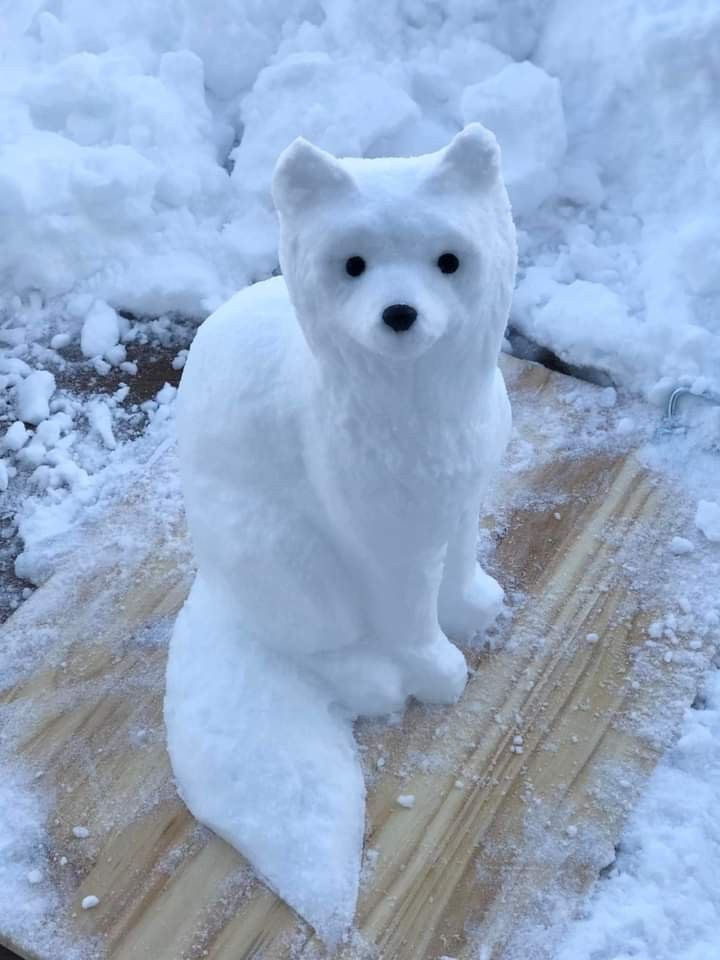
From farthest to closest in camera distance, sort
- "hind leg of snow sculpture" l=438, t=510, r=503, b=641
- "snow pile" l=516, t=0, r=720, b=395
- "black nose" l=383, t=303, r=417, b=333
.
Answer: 1. "snow pile" l=516, t=0, r=720, b=395
2. "hind leg of snow sculpture" l=438, t=510, r=503, b=641
3. "black nose" l=383, t=303, r=417, b=333

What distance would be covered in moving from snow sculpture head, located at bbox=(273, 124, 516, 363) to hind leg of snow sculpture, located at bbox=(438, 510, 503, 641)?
52cm

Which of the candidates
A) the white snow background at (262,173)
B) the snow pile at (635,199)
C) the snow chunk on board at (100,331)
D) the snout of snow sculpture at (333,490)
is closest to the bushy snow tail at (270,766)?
→ the snout of snow sculpture at (333,490)

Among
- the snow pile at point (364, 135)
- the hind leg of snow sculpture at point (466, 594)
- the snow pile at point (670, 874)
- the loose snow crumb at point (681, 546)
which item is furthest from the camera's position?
the snow pile at point (364, 135)

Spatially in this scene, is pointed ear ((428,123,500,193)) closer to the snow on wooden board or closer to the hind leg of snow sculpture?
the hind leg of snow sculpture

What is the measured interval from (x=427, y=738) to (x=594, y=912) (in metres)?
0.33

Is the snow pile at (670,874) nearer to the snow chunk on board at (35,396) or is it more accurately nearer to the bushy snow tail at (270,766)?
the bushy snow tail at (270,766)

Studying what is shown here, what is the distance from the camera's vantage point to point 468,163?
115 cm

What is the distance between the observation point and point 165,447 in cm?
209

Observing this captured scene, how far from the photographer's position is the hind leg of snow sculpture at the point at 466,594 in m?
1.65

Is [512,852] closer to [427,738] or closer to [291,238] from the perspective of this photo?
[427,738]

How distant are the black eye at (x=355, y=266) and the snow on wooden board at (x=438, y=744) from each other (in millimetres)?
773

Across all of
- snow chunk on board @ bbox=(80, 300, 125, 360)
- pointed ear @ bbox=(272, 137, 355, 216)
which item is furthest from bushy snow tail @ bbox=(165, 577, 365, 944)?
snow chunk on board @ bbox=(80, 300, 125, 360)

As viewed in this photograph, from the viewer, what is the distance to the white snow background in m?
2.12

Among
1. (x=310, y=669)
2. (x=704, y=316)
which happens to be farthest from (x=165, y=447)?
(x=704, y=316)
